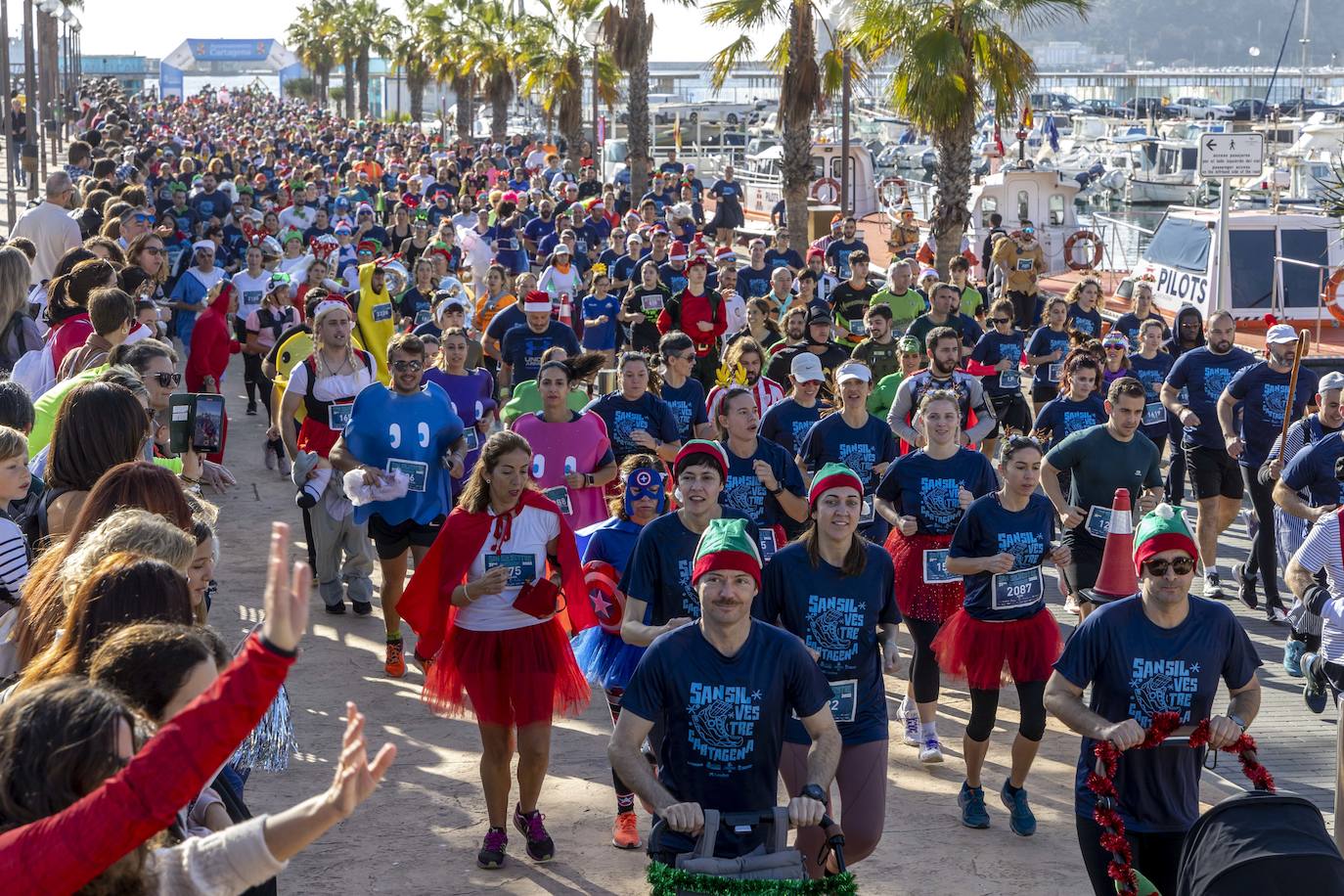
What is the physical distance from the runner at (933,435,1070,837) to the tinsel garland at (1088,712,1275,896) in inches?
82.3

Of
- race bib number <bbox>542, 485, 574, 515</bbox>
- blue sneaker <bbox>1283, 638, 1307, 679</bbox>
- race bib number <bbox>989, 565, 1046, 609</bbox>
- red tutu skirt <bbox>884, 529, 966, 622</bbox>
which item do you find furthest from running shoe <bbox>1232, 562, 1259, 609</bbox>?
race bib number <bbox>542, 485, 574, 515</bbox>

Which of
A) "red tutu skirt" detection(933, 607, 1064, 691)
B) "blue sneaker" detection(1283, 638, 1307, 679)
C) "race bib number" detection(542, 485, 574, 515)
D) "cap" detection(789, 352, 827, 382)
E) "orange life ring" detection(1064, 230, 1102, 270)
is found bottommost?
"blue sneaker" detection(1283, 638, 1307, 679)

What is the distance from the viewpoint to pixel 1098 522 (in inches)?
344

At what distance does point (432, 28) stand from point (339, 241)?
1754 inches

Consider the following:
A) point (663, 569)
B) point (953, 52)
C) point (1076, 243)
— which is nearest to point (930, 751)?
point (663, 569)

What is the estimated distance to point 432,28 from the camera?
205 ft

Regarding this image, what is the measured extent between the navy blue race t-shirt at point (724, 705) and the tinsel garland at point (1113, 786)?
896 mm

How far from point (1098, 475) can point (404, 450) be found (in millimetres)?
3792

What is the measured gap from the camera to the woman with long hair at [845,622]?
6066 mm

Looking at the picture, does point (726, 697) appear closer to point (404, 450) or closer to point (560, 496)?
point (560, 496)

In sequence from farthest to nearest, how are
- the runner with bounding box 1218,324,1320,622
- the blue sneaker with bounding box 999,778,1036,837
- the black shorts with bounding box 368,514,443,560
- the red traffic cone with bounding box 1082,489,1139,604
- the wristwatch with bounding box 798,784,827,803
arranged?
the runner with bounding box 1218,324,1320,622 < the black shorts with bounding box 368,514,443,560 < the red traffic cone with bounding box 1082,489,1139,604 < the blue sneaker with bounding box 999,778,1036,837 < the wristwatch with bounding box 798,784,827,803

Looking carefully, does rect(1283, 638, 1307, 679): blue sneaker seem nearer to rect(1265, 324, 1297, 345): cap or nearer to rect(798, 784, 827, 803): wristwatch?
rect(1265, 324, 1297, 345): cap

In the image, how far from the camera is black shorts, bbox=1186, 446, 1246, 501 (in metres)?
11.6

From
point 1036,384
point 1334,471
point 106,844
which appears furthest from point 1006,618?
point 1036,384
